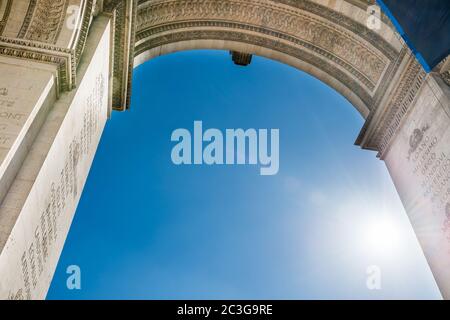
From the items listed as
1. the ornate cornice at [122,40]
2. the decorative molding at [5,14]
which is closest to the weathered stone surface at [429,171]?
the ornate cornice at [122,40]

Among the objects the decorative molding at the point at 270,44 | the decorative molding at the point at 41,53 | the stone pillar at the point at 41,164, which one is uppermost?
the decorative molding at the point at 270,44

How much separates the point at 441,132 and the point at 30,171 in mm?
7686

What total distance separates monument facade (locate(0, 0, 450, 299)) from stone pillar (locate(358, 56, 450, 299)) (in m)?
0.03

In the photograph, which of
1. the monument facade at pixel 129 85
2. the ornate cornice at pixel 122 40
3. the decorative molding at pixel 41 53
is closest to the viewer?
the monument facade at pixel 129 85

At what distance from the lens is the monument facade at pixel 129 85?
5.37 m

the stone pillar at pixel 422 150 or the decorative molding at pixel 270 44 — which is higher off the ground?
the decorative molding at pixel 270 44

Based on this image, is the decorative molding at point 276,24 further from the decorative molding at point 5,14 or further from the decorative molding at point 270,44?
the decorative molding at point 5,14

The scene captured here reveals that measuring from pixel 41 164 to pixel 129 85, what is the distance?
463 centimetres

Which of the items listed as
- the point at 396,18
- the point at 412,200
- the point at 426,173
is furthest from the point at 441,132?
the point at 396,18

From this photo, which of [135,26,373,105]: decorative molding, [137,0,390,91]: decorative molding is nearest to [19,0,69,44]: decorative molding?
[137,0,390,91]: decorative molding

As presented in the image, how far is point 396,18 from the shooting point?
3932 mm

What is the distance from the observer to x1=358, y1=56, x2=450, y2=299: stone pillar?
778cm

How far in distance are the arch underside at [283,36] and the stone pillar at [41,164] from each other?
3.65 metres
